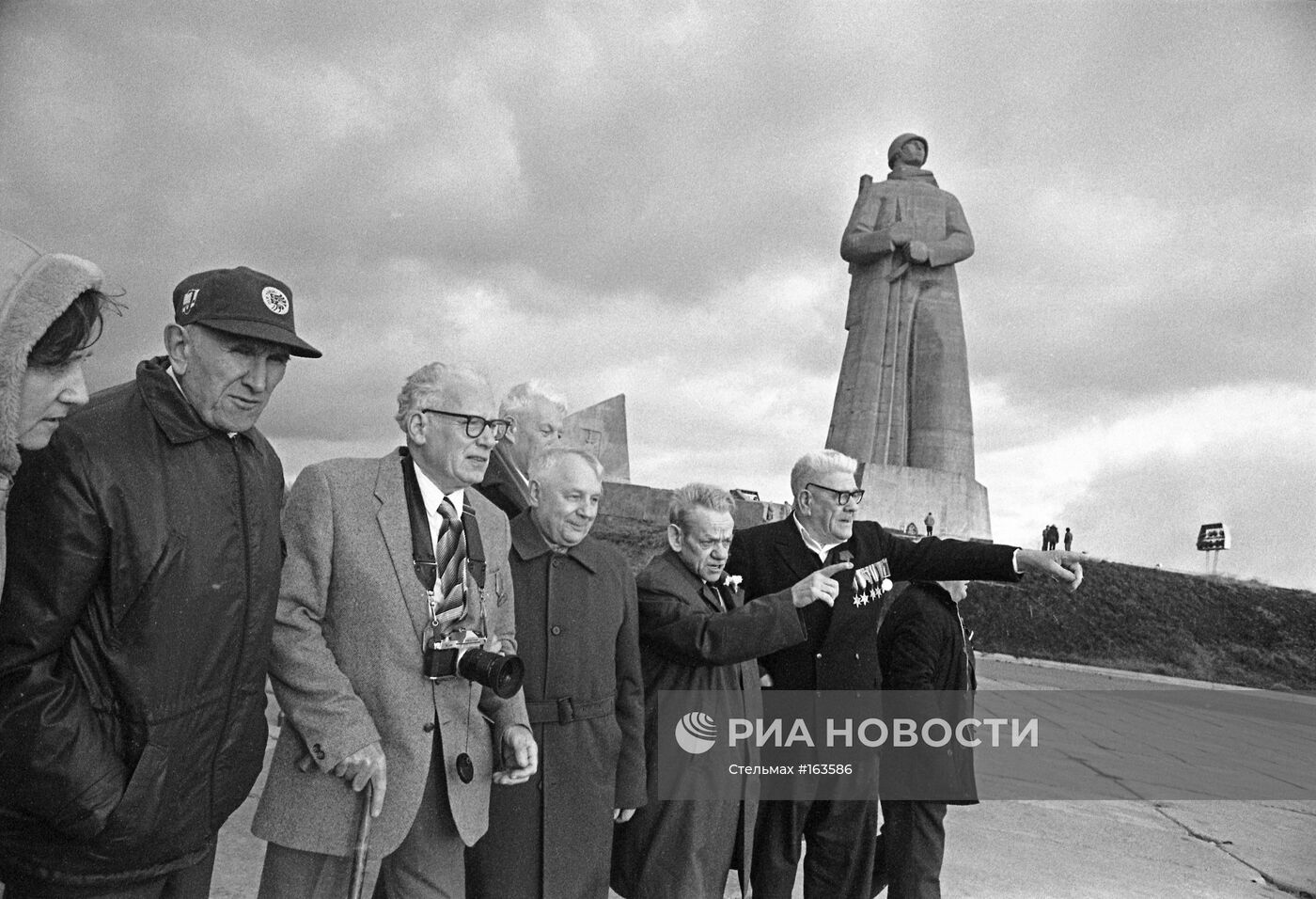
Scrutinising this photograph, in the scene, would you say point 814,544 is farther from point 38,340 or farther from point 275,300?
point 38,340

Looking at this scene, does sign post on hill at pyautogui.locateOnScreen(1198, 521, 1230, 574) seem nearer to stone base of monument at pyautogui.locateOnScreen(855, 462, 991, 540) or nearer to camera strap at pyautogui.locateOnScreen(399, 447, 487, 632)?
stone base of monument at pyautogui.locateOnScreen(855, 462, 991, 540)

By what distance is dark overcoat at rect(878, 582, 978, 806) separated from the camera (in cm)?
372

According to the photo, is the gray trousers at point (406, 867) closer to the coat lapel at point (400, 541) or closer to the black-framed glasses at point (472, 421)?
the coat lapel at point (400, 541)

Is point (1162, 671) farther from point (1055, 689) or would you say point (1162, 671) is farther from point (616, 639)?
point (616, 639)

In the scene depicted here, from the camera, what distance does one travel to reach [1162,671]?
44.9ft

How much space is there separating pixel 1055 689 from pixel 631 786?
378 inches

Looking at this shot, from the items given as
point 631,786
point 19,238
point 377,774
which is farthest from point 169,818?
point 631,786

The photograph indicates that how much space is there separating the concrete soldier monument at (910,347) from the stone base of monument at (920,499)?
0.16 feet

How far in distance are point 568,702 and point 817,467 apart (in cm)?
143

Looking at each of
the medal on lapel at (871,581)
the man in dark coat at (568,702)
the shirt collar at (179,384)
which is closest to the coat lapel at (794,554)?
the medal on lapel at (871,581)

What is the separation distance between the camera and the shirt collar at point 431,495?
2.61 metres

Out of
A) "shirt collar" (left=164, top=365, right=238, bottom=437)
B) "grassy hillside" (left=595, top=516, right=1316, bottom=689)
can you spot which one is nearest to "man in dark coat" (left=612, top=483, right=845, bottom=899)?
"shirt collar" (left=164, top=365, right=238, bottom=437)

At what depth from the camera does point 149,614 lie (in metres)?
1.89

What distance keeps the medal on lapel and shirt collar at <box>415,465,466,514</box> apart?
5.85 feet
